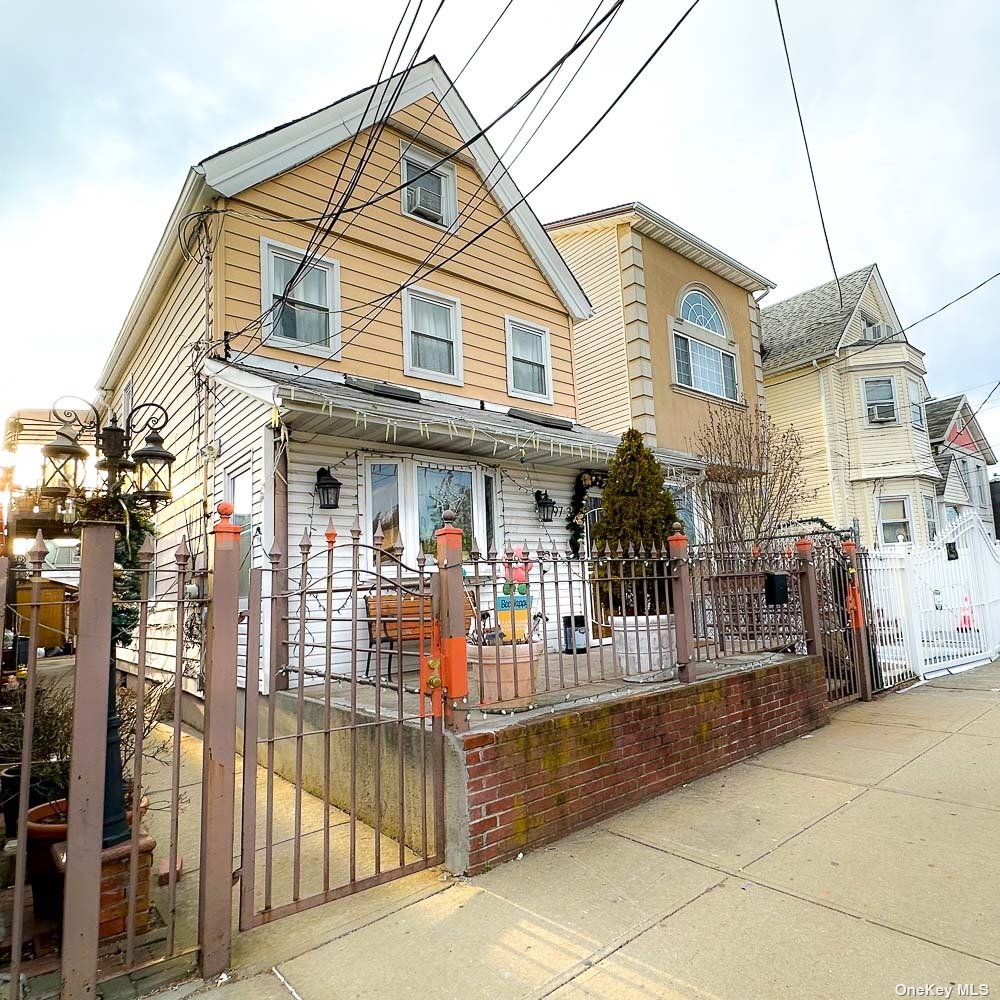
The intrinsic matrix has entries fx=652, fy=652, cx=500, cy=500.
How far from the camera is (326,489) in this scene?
6.94 meters

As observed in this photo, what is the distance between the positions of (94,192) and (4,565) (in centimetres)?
1090

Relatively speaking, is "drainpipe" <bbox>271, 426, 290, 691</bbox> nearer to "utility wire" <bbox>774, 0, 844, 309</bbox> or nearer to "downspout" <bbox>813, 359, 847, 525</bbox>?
"utility wire" <bbox>774, 0, 844, 309</bbox>

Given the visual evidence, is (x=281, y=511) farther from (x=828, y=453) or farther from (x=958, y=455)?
(x=958, y=455)

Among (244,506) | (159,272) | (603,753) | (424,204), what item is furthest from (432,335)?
(603,753)

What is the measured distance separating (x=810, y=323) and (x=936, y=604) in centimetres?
1246

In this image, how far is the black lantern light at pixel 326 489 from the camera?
22.7 feet

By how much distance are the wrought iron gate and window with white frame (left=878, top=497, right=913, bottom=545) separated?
1715cm

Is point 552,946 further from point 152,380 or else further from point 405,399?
point 152,380

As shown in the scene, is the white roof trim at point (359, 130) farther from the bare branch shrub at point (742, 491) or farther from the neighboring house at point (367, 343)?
the bare branch shrub at point (742, 491)

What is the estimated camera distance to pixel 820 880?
3.40 m

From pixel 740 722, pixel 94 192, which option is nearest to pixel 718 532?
pixel 740 722

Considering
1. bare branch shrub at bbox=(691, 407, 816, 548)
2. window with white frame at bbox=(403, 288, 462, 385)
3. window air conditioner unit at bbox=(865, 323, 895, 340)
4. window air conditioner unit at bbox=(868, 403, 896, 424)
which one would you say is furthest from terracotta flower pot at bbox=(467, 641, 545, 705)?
window air conditioner unit at bbox=(865, 323, 895, 340)

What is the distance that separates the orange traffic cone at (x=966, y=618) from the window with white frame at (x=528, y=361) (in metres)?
7.44

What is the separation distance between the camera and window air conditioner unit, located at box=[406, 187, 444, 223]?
9.62m
